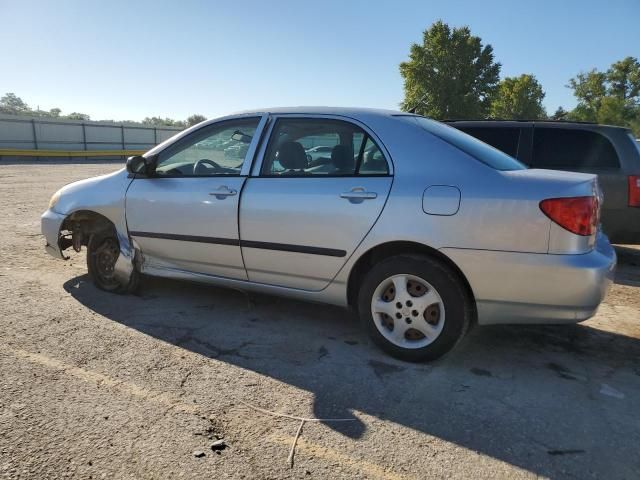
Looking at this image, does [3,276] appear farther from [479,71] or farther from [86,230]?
[479,71]

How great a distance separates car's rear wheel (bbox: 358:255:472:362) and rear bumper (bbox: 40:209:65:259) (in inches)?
122

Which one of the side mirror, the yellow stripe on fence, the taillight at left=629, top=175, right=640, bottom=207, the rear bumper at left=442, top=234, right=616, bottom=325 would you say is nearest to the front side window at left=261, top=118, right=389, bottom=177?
the rear bumper at left=442, top=234, right=616, bottom=325

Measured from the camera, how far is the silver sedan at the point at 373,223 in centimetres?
283

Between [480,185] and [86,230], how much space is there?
3.71 m

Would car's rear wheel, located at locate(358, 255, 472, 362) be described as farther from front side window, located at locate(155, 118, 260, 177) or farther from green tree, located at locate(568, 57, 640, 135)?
green tree, located at locate(568, 57, 640, 135)

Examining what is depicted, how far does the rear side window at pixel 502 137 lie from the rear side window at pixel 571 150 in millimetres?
215

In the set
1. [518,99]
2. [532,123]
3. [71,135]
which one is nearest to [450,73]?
[518,99]

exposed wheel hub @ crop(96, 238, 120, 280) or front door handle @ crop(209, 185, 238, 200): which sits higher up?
front door handle @ crop(209, 185, 238, 200)

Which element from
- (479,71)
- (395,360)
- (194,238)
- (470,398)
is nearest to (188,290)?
(194,238)

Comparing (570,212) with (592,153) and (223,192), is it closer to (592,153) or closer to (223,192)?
(223,192)

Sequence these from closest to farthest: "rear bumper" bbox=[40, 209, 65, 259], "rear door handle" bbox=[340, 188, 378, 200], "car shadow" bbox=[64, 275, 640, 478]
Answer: "car shadow" bbox=[64, 275, 640, 478]
"rear door handle" bbox=[340, 188, 378, 200]
"rear bumper" bbox=[40, 209, 65, 259]

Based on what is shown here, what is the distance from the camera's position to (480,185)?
292 centimetres

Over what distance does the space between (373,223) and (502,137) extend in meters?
3.56

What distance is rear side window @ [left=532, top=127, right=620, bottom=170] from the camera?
18.1ft
